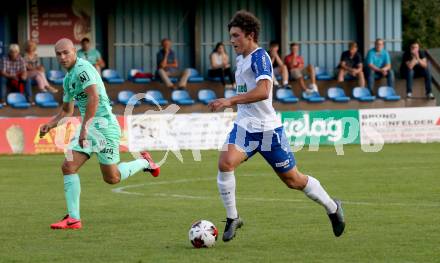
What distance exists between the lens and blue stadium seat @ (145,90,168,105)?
92.3 feet

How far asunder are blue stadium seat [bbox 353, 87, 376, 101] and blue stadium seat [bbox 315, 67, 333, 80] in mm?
1042

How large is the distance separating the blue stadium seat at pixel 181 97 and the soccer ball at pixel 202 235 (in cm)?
1875

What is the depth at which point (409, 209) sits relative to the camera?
13.0m

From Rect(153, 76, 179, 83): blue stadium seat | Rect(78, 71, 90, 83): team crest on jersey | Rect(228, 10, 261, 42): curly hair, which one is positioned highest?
Rect(228, 10, 261, 42): curly hair

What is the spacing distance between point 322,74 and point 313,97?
2.06 m

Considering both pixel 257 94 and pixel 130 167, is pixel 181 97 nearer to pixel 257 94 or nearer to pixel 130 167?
pixel 130 167

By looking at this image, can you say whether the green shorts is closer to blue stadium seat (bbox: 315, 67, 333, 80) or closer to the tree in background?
blue stadium seat (bbox: 315, 67, 333, 80)

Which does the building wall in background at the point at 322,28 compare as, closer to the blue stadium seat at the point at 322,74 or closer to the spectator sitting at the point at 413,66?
the blue stadium seat at the point at 322,74

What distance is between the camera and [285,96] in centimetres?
3003

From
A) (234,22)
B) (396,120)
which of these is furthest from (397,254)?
(396,120)

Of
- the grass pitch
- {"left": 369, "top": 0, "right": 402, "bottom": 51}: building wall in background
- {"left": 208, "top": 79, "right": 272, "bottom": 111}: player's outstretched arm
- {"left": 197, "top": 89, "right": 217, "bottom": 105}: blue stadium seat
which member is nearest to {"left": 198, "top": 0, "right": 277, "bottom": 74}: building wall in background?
{"left": 197, "top": 89, "right": 217, "bottom": 105}: blue stadium seat

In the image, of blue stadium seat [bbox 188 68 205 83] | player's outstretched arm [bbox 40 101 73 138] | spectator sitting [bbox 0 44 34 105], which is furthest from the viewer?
blue stadium seat [bbox 188 68 205 83]

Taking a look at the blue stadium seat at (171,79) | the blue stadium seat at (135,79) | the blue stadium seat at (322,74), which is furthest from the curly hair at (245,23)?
the blue stadium seat at (322,74)

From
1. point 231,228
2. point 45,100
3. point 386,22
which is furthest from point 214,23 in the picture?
point 231,228
